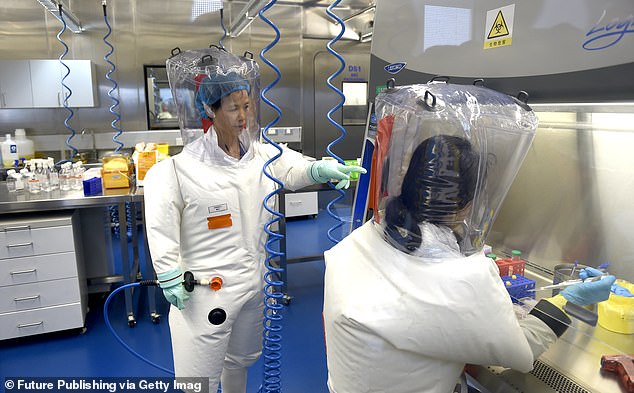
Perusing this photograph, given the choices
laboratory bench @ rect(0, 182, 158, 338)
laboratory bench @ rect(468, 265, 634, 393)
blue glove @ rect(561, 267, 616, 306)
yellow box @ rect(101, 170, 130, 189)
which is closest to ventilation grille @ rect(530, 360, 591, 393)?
laboratory bench @ rect(468, 265, 634, 393)

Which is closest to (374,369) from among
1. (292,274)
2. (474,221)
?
(474,221)

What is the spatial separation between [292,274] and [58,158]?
125 inches

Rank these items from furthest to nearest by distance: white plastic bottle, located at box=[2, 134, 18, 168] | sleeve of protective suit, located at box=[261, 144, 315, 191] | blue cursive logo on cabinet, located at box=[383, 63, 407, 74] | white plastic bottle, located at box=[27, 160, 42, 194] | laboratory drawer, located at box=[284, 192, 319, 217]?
1. laboratory drawer, located at box=[284, 192, 319, 217]
2. white plastic bottle, located at box=[2, 134, 18, 168]
3. white plastic bottle, located at box=[27, 160, 42, 194]
4. sleeve of protective suit, located at box=[261, 144, 315, 191]
5. blue cursive logo on cabinet, located at box=[383, 63, 407, 74]

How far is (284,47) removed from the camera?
5664 millimetres

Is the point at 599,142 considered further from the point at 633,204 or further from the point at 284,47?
the point at 284,47

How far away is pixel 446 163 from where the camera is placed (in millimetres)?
945

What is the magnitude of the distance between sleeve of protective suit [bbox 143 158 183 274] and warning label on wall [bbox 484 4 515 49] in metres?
1.20

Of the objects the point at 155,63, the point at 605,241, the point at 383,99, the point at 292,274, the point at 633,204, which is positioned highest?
the point at 155,63

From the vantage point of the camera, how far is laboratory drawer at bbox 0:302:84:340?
270 centimetres

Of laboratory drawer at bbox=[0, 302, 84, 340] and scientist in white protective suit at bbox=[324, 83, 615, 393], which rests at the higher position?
scientist in white protective suit at bbox=[324, 83, 615, 393]

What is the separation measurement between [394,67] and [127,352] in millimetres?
2320

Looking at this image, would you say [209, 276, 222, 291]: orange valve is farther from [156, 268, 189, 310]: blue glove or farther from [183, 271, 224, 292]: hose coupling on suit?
[156, 268, 189, 310]: blue glove

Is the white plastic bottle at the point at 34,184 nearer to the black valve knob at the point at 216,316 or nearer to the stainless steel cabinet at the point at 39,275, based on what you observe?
the stainless steel cabinet at the point at 39,275

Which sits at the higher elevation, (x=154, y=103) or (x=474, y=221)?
(x=154, y=103)
